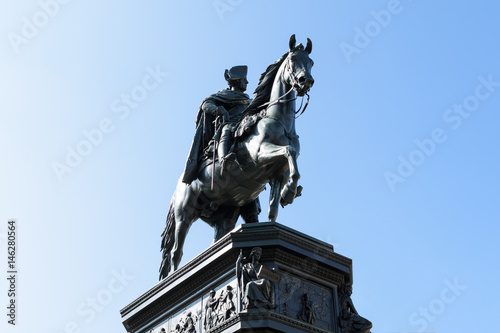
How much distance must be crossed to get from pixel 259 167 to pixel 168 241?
385 centimetres

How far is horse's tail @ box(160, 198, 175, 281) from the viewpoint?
60.9ft

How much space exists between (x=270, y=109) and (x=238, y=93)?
246 centimetres

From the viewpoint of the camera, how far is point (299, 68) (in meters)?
16.2

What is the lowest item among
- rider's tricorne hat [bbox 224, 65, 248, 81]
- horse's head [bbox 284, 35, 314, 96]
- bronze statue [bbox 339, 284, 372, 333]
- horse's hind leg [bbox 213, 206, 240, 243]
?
bronze statue [bbox 339, 284, 372, 333]

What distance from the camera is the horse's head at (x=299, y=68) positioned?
52.2 feet

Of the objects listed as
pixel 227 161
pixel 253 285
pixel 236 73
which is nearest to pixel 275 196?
pixel 227 161

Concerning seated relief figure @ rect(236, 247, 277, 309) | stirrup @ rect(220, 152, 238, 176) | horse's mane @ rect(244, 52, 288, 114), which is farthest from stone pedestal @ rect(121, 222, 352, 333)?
horse's mane @ rect(244, 52, 288, 114)

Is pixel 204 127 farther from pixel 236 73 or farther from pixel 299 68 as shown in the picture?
pixel 299 68

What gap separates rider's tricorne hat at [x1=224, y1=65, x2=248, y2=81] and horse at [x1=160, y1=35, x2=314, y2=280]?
1782 millimetres

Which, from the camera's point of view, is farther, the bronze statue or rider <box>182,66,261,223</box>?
rider <box>182,66,261,223</box>

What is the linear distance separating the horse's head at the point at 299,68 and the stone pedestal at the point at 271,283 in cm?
328

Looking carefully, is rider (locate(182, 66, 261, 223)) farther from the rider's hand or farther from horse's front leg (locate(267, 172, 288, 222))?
horse's front leg (locate(267, 172, 288, 222))

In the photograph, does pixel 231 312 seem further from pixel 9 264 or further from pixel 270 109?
pixel 9 264

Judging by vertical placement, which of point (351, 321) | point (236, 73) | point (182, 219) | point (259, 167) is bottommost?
point (351, 321)
